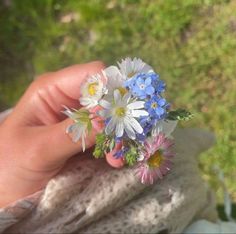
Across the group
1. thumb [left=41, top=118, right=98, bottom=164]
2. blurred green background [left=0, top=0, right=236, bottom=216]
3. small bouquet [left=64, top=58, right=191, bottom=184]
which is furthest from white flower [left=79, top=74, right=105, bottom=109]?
blurred green background [left=0, top=0, right=236, bottom=216]

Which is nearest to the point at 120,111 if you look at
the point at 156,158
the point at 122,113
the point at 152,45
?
the point at 122,113

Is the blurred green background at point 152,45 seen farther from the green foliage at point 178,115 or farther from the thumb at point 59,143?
the green foliage at point 178,115

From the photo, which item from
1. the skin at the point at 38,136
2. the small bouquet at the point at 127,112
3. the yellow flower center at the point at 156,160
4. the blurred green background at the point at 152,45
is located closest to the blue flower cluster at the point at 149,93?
the small bouquet at the point at 127,112

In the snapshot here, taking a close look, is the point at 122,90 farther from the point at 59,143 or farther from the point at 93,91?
the point at 59,143

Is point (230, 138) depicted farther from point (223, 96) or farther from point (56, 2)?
point (56, 2)

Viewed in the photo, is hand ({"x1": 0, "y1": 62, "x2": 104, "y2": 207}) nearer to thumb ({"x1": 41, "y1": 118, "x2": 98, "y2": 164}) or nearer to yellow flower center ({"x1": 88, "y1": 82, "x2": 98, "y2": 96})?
thumb ({"x1": 41, "y1": 118, "x2": 98, "y2": 164})

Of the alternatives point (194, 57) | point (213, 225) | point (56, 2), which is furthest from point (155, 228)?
point (56, 2)
